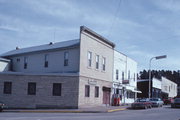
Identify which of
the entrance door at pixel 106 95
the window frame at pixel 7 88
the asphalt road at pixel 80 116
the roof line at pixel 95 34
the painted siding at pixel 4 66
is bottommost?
the asphalt road at pixel 80 116

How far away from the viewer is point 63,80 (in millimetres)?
29047

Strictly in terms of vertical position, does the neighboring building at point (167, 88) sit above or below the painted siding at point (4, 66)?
below

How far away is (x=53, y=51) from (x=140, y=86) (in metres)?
30.7

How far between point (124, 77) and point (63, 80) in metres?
14.8

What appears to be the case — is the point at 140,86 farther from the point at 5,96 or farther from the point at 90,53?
the point at 5,96

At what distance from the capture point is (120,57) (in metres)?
39.9

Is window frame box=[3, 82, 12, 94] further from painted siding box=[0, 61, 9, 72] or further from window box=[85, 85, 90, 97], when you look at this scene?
window box=[85, 85, 90, 97]

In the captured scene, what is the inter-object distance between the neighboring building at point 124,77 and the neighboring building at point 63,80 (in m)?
Result: 4.61

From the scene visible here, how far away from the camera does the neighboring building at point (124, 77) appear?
38.2m

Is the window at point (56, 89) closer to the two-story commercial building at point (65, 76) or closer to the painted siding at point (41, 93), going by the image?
the two-story commercial building at point (65, 76)

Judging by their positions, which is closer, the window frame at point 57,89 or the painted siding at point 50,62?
the window frame at point 57,89

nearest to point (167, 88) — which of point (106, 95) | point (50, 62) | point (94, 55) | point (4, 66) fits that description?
point (106, 95)

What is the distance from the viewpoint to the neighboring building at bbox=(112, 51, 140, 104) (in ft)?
125

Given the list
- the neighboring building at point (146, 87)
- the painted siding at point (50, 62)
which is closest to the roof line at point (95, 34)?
the painted siding at point (50, 62)
